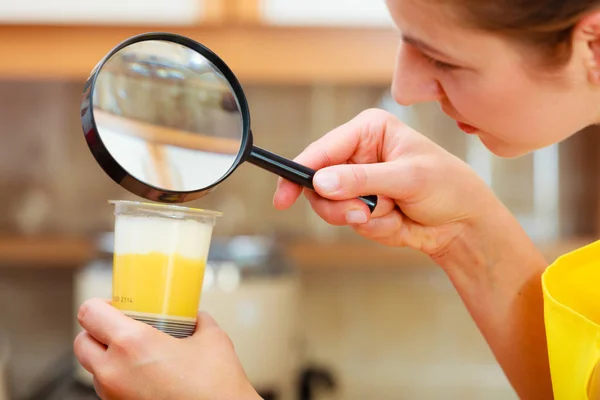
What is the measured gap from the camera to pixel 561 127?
713mm

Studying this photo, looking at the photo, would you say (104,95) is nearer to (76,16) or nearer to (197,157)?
(197,157)

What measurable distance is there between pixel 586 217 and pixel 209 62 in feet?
4.48

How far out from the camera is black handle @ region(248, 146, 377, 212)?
701mm

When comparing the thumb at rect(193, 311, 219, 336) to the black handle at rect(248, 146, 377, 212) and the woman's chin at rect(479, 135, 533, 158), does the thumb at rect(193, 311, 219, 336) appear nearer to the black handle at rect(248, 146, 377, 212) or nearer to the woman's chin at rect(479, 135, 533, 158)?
the black handle at rect(248, 146, 377, 212)

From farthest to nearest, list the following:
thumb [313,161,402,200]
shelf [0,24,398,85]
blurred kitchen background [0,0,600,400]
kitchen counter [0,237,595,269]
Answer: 1. blurred kitchen background [0,0,600,400]
2. kitchen counter [0,237,595,269]
3. shelf [0,24,398,85]
4. thumb [313,161,402,200]

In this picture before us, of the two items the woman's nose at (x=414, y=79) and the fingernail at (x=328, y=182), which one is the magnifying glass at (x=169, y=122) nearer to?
the fingernail at (x=328, y=182)

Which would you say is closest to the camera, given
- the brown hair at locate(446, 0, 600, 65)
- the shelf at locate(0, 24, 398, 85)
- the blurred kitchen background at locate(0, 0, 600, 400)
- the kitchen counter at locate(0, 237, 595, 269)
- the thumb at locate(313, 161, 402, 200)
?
the brown hair at locate(446, 0, 600, 65)

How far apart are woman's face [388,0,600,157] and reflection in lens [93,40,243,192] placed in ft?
0.61

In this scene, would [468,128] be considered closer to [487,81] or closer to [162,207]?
[487,81]

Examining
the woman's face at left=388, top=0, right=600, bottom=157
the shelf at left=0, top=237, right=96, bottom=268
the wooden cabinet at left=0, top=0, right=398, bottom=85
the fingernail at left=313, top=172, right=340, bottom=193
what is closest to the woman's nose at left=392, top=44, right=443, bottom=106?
the woman's face at left=388, top=0, right=600, bottom=157

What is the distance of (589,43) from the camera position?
2.14ft

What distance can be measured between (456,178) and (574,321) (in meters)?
0.20

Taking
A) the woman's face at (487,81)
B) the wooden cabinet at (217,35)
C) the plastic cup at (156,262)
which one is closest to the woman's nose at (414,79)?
the woman's face at (487,81)

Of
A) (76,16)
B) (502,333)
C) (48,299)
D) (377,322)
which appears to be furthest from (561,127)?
(48,299)
